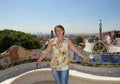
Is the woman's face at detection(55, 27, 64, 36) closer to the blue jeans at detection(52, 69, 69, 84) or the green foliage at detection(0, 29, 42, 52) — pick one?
the blue jeans at detection(52, 69, 69, 84)

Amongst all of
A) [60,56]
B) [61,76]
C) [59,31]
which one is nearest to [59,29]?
[59,31]

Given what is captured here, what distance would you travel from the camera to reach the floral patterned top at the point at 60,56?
2.97 metres

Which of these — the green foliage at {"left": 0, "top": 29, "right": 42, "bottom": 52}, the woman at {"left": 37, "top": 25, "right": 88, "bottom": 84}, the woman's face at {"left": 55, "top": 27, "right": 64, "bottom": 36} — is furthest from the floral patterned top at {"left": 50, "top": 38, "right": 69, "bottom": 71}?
the green foliage at {"left": 0, "top": 29, "right": 42, "bottom": 52}

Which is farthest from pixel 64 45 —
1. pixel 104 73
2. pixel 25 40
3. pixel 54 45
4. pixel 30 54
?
pixel 25 40

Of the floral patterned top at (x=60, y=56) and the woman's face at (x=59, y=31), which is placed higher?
the woman's face at (x=59, y=31)

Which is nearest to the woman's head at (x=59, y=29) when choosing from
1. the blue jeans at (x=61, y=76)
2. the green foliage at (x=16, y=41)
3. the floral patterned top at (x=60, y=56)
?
the floral patterned top at (x=60, y=56)

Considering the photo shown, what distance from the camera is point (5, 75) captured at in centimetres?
920

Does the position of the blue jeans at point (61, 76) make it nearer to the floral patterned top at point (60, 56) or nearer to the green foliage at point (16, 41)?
the floral patterned top at point (60, 56)

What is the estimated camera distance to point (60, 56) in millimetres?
2982

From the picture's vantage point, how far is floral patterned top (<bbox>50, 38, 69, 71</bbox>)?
2967 millimetres

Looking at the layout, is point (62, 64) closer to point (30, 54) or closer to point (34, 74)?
point (34, 74)

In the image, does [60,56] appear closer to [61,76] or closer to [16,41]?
[61,76]

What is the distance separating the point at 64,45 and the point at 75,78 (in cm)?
113

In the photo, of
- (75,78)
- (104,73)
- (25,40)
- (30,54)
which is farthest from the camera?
(25,40)
